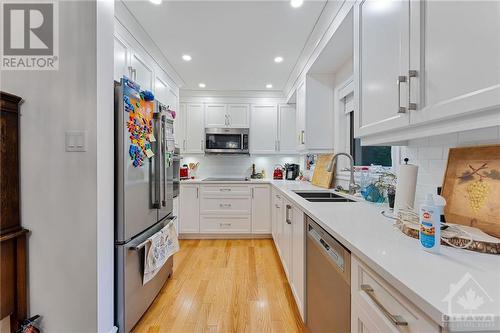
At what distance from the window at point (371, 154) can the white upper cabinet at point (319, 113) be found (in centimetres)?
28

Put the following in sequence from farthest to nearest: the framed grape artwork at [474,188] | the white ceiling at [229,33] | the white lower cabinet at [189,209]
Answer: the white lower cabinet at [189,209]
the white ceiling at [229,33]
the framed grape artwork at [474,188]

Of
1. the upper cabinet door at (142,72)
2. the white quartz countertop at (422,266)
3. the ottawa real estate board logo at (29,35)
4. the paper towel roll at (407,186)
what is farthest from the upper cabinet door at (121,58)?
the paper towel roll at (407,186)

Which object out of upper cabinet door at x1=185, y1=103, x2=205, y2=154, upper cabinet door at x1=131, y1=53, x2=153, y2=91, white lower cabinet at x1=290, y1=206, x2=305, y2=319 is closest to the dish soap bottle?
white lower cabinet at x1=290, y1=206, x2=305, y2=319

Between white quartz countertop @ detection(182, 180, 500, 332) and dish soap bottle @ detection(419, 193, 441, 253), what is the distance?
0.09 ft

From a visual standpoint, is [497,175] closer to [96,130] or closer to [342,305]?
[342,305]

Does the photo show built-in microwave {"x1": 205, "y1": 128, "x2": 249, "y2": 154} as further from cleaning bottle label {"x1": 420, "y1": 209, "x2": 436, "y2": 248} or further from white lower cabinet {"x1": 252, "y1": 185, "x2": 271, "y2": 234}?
cleaning bottle label {"x1": 420, "y1": 209, "x2": 436, "y2": 248}

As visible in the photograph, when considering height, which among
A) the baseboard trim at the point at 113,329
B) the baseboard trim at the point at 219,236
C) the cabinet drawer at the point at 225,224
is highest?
the cabinet drawer at the point at 225,224

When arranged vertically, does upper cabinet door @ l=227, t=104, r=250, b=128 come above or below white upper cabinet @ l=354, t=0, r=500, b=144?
above

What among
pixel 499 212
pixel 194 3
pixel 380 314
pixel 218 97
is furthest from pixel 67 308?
pixel 218 97

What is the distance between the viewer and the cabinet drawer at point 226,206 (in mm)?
3779

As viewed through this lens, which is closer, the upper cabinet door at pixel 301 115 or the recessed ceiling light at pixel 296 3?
the recessed ceiling light at pixel 296 3

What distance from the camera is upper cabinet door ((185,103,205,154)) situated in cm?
421

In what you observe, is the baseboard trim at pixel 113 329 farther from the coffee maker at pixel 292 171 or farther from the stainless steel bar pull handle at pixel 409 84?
the coffee maker at pixel 292 171

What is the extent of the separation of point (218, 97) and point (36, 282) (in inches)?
137
